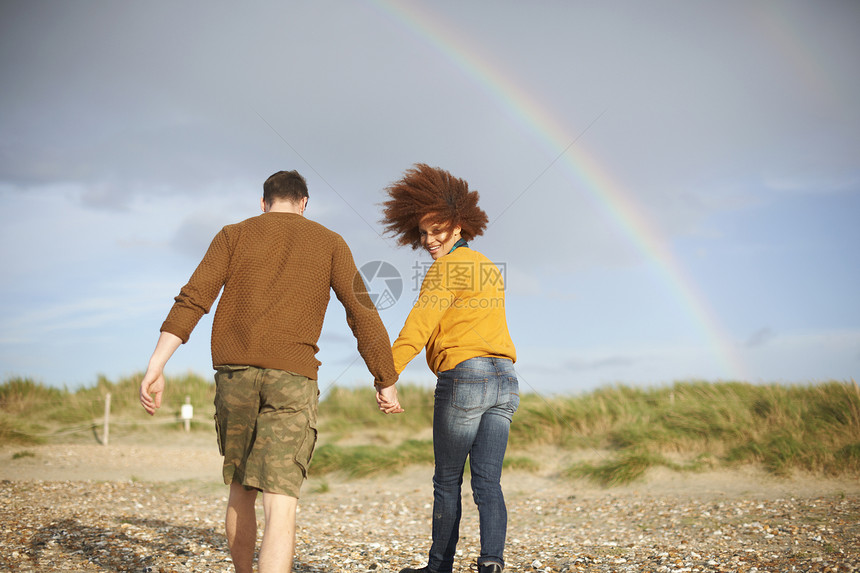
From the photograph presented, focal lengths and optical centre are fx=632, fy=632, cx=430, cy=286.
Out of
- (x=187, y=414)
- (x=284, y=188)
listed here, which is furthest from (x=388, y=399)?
(x=187, y=414)

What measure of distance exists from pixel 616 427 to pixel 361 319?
28.4 feet

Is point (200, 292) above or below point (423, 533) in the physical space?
above

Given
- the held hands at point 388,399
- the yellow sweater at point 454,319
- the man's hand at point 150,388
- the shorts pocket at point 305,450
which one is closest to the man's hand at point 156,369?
the man's hand at point 150,388

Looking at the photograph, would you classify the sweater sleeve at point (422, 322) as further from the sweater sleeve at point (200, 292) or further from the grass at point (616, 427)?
the grass at point (616, 427)

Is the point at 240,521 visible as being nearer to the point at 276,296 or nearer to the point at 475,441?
the point at 276,296

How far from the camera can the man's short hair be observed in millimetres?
3436

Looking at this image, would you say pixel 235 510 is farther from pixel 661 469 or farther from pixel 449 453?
pixel 661 469

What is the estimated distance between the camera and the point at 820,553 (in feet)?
16.4

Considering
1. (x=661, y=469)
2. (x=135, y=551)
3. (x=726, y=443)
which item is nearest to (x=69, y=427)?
(x=135, y=551)

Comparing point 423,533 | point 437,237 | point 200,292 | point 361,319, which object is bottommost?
point 423,533

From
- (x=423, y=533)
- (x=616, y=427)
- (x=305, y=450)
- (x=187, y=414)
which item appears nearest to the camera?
(x=305, y=450)

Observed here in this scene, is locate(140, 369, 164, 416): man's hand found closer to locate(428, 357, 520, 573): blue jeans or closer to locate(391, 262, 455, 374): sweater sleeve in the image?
locate(391, 262, 455, 374): sweater sleeve

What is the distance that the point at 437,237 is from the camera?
3998mm

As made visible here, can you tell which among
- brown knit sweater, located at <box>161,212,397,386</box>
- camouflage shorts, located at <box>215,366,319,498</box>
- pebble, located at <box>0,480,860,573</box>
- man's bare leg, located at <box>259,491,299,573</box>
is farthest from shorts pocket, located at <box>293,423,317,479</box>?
pebble, located at <box>0,480,860,573</box>
